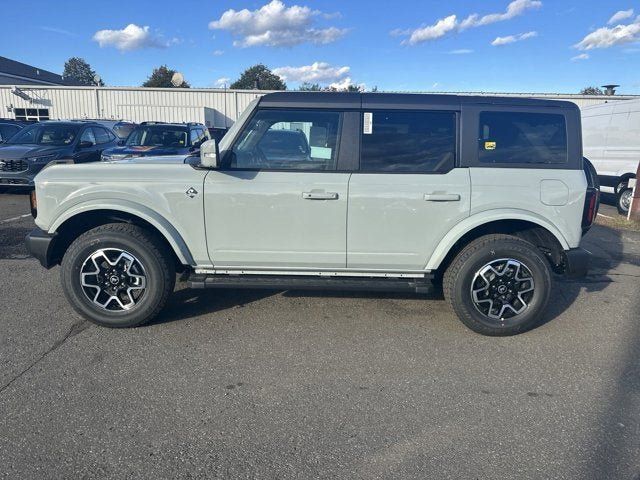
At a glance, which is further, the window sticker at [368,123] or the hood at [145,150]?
the hood at [145,150]

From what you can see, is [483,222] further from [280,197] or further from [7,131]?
[7,131]

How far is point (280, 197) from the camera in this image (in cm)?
360

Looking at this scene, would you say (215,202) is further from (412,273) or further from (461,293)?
(461,293)

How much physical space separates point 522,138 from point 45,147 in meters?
10.6

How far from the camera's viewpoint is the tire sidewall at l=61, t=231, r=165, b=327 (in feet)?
12.0

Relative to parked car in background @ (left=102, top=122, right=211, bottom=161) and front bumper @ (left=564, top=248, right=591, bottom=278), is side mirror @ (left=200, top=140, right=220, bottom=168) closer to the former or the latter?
front bumper @ (left=564, top=248, right=591, bottom=278)

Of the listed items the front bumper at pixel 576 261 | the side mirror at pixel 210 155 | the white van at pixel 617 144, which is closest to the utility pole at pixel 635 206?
the white van at pixel 617 144

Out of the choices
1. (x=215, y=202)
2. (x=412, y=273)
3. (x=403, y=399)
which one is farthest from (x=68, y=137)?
(x=403, y=399)

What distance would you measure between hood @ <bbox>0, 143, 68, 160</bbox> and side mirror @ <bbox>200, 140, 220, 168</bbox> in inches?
338

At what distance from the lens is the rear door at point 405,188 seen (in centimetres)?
361

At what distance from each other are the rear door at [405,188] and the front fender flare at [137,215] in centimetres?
142

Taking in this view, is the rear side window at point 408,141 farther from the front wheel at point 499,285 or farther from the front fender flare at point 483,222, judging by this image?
the front wheel at point 499,285

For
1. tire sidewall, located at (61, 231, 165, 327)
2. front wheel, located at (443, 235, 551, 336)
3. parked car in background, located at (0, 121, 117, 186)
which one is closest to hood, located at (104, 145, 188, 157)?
parked car in background, located at (0, 121, 117, 186)

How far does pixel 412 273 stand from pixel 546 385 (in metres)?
1.30
